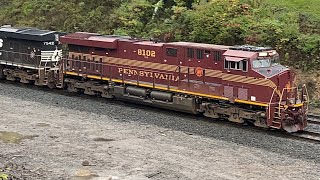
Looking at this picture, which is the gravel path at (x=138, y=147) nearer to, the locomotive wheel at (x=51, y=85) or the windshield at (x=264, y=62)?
the windshield at (x=264, y=62)

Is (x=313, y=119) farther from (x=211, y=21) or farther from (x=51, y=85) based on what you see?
(x=51, y=85)

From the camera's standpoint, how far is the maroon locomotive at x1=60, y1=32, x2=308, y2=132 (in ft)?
55.8

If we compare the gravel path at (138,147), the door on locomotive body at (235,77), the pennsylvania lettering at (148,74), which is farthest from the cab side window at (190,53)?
the gravel path at (138,147)

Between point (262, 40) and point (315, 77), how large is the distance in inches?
131

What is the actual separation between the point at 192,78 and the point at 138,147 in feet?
17.3

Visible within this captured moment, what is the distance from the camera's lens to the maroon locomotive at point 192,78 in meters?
17.0

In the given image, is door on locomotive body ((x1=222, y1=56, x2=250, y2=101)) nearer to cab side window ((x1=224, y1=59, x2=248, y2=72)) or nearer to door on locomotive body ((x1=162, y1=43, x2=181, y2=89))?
cab side window ((x1=224, y1=59, x2=248, y2=72))

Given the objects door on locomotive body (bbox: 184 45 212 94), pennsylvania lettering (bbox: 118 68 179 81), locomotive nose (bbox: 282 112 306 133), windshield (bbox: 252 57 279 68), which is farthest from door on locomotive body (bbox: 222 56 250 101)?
pennsylvania lettering (bbox: 118 68 179 81)

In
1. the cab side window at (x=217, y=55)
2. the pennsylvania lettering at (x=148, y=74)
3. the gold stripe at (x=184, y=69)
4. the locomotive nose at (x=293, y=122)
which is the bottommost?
the locomotive nose at (x=293, y=122)

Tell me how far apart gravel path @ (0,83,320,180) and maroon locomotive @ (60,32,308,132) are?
2.34 ft

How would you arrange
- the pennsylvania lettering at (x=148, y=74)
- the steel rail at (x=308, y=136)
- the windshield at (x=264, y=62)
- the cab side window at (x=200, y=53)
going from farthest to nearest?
the pennsylvania lettering at (x=148, y=74), the cab side window at (x=200, y=53), the windshield at (x=264, y=62), the steel rail at (x=308, y=136)

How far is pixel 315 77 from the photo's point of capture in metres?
21.6

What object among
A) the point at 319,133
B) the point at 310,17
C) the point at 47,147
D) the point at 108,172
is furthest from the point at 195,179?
the point at 310,17

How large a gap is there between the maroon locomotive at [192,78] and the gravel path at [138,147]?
713 millimetres
